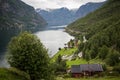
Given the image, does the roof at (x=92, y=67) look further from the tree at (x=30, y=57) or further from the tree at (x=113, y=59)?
the tree at (x=30, y=57)

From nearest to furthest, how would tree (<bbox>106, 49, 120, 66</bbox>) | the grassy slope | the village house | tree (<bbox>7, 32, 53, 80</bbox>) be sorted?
1. the grassy slope
2. tree (<bbox>7, 32, 53, 80</bbox>)
3. the village house
4. tree (<bbox>106, 49, 120, 66</bbox>)

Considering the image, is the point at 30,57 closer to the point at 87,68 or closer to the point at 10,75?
the point at 10,75

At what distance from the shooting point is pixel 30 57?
1986 inches

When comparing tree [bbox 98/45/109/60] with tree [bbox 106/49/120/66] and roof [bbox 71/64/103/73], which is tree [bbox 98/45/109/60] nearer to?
tree [bbox 106/49/120/66]

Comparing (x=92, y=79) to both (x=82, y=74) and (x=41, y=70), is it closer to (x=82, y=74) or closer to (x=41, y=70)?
(x=82, y=74)

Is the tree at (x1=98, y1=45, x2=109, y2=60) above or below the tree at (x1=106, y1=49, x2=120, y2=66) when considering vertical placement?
above

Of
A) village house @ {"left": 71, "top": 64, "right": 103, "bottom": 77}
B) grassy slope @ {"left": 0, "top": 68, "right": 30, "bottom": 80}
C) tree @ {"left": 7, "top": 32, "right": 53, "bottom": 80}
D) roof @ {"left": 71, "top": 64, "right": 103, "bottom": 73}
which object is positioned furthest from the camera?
village house @ {"left": 71, "top": 64, "right": 103, "bottom": 77}

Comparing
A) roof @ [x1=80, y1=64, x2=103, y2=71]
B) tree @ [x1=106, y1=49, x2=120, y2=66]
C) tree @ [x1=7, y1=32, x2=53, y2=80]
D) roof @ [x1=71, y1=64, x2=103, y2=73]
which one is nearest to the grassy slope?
tree @ [x1=7, y1=32, x2=53, y2=80]

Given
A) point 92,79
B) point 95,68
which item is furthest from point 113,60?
point 92,79

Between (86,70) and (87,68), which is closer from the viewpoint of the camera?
(86,70)

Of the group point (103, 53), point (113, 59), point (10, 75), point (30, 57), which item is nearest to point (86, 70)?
point (113, 59)

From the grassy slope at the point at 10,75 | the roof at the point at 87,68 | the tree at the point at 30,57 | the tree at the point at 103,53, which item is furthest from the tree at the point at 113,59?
the grassy slope at the point at 10,75

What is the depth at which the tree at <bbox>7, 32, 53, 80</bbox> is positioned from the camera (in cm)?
4975

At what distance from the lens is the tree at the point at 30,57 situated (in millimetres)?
49750
